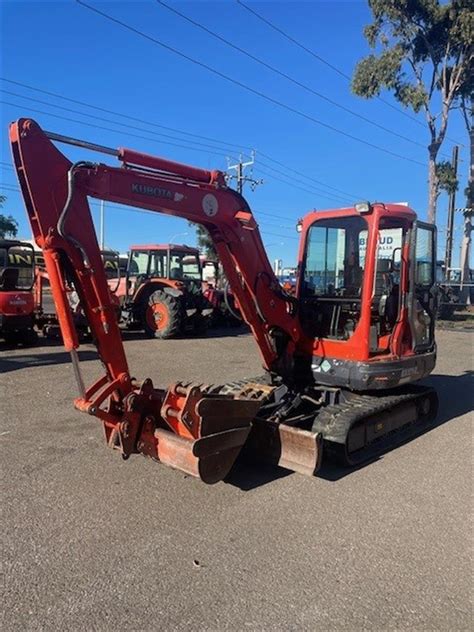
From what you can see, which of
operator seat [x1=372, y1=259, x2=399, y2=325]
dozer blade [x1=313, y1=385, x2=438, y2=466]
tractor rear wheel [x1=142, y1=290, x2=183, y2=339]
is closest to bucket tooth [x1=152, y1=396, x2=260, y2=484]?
dozer blade [x1=313, y1=385, x2=438, y2=466]

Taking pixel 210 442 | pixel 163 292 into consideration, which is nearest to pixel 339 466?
pixel 210 442

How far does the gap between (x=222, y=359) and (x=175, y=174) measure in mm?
7015

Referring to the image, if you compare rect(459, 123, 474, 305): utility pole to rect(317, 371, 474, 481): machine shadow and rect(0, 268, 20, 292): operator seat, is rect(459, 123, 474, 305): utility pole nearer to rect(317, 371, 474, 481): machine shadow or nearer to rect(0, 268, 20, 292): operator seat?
rect(317, 371, 474, 481): machine shadow

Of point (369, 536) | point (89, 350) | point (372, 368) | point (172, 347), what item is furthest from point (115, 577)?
point (172, 347)

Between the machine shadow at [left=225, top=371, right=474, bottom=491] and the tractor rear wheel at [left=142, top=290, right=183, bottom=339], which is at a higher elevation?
the tractor rear wheel at [left=142, top=290, right=183, bottom=339]

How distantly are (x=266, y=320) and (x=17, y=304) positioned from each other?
786cm

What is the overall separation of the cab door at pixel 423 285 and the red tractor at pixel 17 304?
817 cm

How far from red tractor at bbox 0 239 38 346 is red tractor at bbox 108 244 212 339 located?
336 cm

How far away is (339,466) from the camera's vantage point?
5301 millimetres

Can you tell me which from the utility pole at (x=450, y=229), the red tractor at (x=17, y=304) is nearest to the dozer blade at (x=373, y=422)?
the red tractor at (x=17, y=304)

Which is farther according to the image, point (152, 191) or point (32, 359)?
point (32, 359)

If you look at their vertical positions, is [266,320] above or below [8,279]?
below

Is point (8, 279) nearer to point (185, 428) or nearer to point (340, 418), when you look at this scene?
point (185, 428)

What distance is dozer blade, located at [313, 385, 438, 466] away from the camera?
17.0ft
